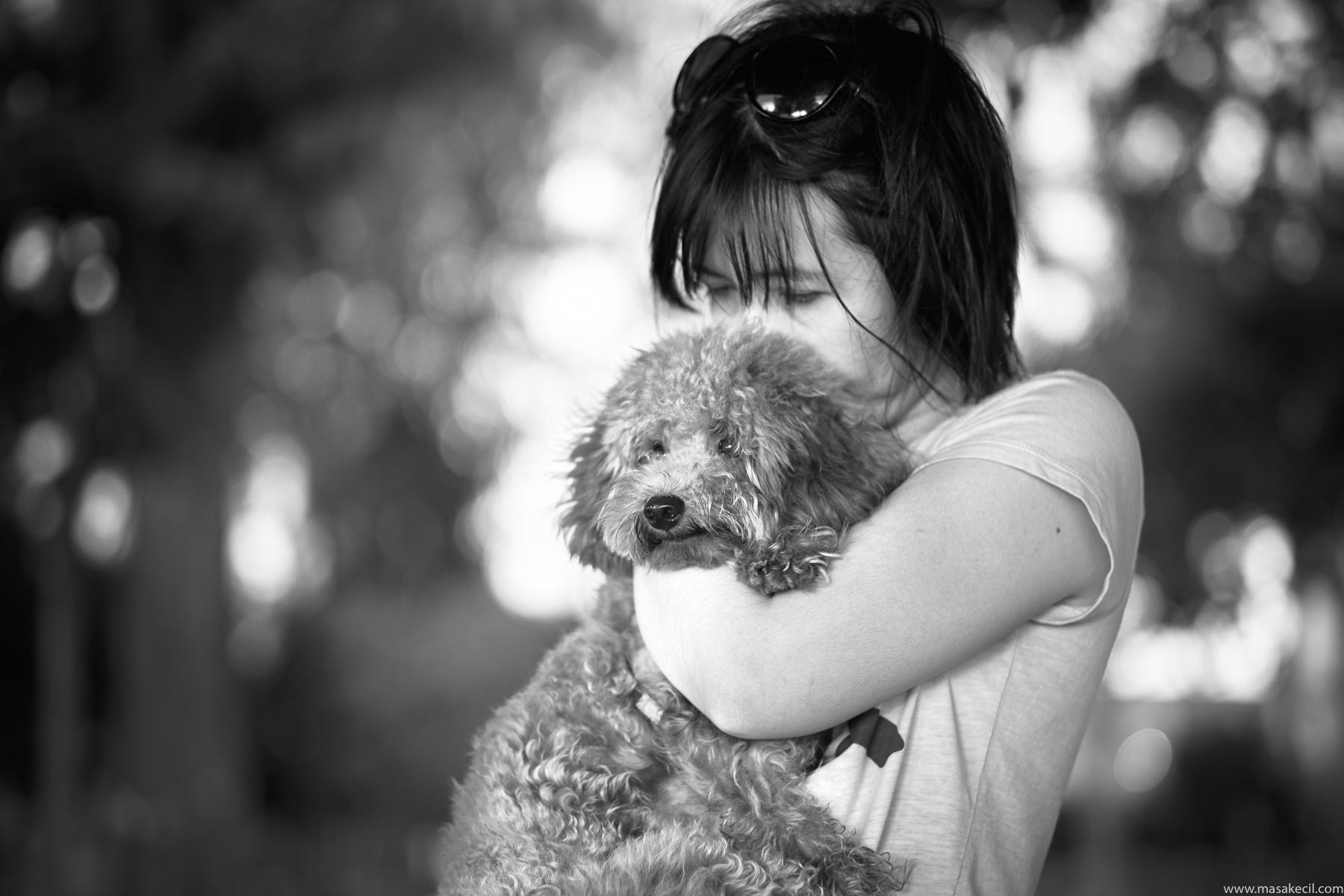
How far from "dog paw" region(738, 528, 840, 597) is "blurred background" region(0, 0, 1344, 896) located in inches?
30.6

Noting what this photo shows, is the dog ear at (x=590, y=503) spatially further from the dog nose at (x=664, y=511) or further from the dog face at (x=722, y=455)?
the dog nose at (x=664, y=511)

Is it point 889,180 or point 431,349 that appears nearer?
point 889,180

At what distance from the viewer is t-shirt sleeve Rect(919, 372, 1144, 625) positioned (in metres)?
2.13

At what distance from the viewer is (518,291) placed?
55.8 ft

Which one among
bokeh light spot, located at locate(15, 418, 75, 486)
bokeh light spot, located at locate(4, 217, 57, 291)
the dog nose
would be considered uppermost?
bokeh light spot, located at locate(4, 217, 57, 291)

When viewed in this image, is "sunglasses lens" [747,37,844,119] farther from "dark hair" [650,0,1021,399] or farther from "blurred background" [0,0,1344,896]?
"blurred background" [0,0,1344,896]

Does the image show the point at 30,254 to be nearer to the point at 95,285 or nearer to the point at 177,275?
the point at 95,285

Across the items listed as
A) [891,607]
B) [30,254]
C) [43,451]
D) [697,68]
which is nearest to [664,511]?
[891,607]

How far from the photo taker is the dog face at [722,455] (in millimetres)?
2424

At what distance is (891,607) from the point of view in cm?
201

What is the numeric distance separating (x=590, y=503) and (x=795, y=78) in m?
1.03

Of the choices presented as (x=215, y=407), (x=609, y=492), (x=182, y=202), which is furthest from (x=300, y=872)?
(x=609, y=492)

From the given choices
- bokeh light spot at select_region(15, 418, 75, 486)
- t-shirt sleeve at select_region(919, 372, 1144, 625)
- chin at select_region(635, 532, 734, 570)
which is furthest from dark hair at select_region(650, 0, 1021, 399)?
bokeh light spot at select_region(15, 418, 75, 486)

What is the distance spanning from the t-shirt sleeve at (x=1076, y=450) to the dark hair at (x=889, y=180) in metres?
0.29
